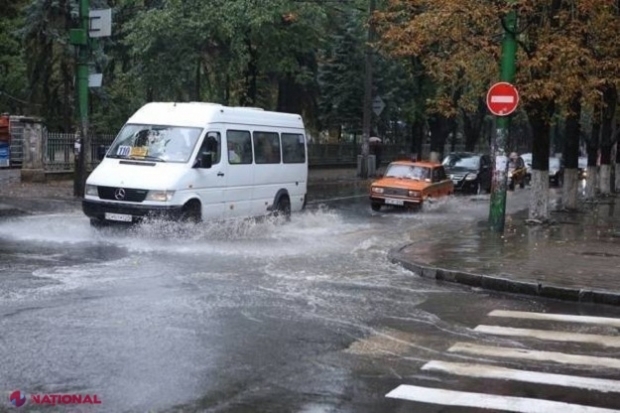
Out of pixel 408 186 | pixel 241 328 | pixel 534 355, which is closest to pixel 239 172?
pixel 241 328

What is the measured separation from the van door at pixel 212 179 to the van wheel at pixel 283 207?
235cm

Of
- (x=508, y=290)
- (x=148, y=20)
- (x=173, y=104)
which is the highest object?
(x=148, y=20)

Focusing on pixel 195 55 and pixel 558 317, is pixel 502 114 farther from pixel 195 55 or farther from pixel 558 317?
pixel 195 55

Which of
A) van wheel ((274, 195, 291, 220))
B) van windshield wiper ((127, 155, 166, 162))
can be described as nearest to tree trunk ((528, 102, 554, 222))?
van wheel ((274, 195, 291, 220))

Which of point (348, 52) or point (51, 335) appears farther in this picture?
point (348, 52)

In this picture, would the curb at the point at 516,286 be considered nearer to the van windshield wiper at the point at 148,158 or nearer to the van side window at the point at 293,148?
the van windshield wiper at the point at 148,158

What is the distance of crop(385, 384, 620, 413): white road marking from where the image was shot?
18.1 feet

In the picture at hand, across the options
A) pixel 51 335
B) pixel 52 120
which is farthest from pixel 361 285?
pixel 52 120

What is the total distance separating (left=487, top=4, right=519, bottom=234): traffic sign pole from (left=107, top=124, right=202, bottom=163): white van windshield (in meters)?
5.75

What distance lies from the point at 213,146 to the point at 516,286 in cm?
701

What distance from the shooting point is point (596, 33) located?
716 inches

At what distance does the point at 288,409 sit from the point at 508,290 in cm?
595

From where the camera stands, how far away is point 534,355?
7.15m

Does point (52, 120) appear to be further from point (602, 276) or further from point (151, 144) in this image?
point (602, 276)
